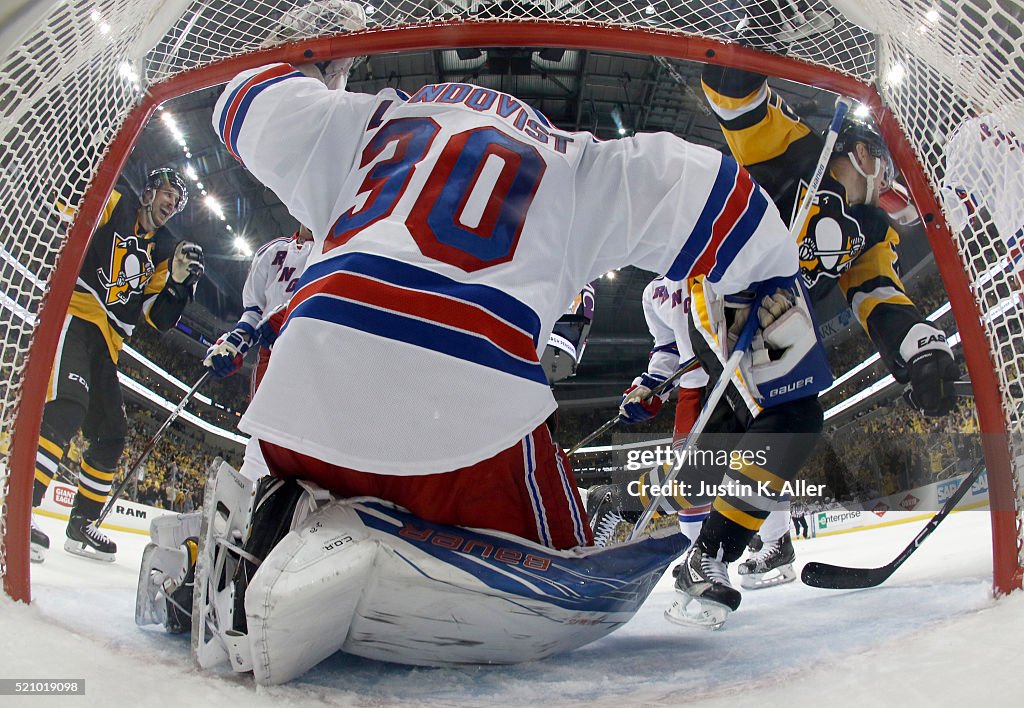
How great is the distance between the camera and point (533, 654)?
773mm

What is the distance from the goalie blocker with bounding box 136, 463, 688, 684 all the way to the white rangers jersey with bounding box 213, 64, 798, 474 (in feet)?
0.27

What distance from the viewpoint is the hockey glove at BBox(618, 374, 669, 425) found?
225 centimetres

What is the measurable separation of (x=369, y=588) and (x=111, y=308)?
109 inches

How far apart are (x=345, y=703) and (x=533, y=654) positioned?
25cm

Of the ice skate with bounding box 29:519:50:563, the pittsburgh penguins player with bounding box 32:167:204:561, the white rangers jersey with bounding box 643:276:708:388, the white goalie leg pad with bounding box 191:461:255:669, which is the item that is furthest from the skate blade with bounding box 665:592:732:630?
the pittsburgh penguins player with bounding box 32:167:204:561

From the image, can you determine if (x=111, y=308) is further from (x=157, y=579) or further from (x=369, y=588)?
(x=369, y=588)

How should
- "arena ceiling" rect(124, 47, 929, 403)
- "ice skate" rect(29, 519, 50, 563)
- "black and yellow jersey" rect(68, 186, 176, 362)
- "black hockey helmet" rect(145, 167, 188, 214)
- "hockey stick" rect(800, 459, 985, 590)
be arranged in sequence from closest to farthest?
"hockey stick" rect(800, 459, 985, 590), "ice skate" rect(29, 519, 50, 563), "black and yellow jersey" rect(68, 186, 176, 362), "black hockey helmet" rect(145, 167, 188, 214), "arena ceiling" rect(124, 47, 929, 403)

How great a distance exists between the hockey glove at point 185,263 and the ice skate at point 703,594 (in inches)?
109

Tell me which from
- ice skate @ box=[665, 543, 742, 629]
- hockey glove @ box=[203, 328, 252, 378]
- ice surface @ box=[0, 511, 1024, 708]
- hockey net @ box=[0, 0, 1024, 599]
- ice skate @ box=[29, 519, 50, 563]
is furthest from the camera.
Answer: hockey glove @ box=[203, 328, 252, 378]

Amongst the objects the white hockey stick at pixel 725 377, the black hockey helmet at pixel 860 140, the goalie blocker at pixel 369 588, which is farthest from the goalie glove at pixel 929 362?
the goalie blocker at pixel 369 588

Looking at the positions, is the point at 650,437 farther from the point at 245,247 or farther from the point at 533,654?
the point at 533,654

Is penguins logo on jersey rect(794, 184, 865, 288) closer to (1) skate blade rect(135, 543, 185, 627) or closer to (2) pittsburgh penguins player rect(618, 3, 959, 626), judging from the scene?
(2) pittsburgh penguins player rect(618, 3, 959, 626)

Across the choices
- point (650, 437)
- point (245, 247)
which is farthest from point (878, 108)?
point (245, 247)

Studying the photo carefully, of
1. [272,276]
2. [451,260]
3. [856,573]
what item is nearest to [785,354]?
[856,573]
